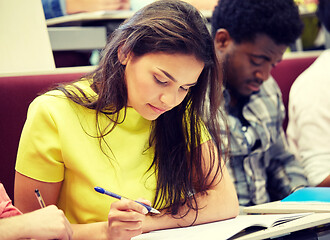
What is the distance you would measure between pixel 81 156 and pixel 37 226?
29cm

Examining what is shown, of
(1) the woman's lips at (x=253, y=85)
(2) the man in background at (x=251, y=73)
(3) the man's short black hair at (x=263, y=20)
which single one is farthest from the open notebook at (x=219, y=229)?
(3) the man's short black hair at (x=263, y=20)

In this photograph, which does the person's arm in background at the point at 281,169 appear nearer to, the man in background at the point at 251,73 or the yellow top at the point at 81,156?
the man in background at the point at 251,73

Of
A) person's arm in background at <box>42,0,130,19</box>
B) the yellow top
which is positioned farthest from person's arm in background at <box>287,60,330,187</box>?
person's arm in background at <box>42,0,130,19</box>

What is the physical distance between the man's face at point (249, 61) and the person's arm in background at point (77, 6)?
0.90m

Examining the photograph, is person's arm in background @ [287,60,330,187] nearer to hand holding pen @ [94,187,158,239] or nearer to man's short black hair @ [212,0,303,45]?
man's short black hair @ [212,0,303,45]

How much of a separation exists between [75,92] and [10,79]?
32cm

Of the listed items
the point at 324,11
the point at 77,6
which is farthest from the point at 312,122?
the point at 77,6

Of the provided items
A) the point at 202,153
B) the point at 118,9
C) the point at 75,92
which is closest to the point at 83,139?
the point at 75,92

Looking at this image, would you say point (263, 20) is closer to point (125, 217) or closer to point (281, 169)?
point (281, 169)

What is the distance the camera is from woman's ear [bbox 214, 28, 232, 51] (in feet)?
6.51

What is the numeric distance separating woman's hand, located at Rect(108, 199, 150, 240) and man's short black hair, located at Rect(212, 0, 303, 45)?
39.6 inches

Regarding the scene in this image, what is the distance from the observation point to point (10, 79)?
5.14 feet

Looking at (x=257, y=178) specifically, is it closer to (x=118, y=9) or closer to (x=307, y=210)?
(x=307, y=210)

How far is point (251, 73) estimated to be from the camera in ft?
6.37
